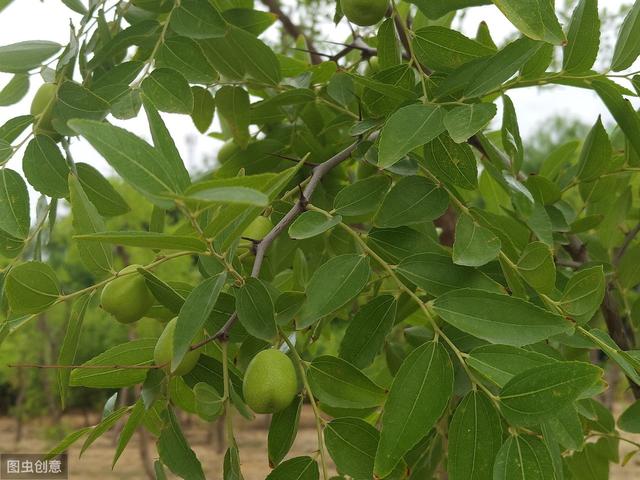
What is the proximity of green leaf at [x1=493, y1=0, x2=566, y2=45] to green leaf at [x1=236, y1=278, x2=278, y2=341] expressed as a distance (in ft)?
1.00

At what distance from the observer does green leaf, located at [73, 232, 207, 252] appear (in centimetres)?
52

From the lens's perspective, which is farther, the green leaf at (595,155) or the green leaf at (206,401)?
the green leaf at (595,155)

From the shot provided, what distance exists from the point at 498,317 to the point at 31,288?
1.42 ft

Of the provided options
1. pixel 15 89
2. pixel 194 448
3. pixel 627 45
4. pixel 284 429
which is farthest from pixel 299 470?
pixel 194 448

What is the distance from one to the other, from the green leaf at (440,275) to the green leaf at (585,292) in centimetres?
8

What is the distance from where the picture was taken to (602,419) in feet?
3.66

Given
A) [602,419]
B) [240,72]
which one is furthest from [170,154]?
[602,419]

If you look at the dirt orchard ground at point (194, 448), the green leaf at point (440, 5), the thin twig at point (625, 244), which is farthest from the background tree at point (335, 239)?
the dirt orchard ground at point (194, 448)

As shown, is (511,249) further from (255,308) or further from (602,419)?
(602,419)

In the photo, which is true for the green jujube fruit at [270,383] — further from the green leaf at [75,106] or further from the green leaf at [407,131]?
the green leaf at [75,106]

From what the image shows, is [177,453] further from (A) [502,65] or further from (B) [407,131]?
(A) [502,65]

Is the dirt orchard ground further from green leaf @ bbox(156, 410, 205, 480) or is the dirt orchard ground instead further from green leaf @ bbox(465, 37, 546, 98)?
green leaf @ bbox(465, 37, 546, 98)

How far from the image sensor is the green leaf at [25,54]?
0.93 m

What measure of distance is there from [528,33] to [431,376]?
11.6 inches
